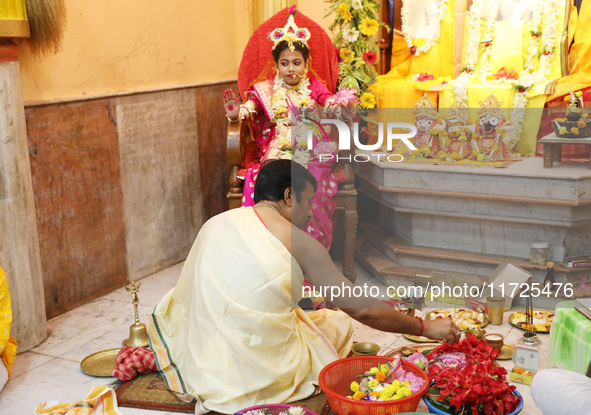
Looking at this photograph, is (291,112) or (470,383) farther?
(291,112)

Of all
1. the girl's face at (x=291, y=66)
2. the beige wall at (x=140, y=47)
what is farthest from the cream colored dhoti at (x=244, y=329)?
the girl's face at (x=291, y=66)

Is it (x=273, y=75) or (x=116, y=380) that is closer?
(x=116, y=380)

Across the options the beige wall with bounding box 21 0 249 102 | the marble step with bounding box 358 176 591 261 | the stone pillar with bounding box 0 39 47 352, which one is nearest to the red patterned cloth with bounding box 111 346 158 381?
the stone pillar with bounding box 0 39 47 352

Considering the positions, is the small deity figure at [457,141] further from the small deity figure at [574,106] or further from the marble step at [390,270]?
the marble step at [390,270]

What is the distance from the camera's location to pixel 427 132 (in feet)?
15.1

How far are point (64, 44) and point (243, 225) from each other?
6.49 ft

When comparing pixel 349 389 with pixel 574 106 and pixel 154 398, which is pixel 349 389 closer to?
pixel 154 398

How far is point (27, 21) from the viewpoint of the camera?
361 centimetres

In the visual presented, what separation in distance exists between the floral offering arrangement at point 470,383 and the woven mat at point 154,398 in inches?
20.9

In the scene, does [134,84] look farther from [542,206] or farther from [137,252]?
[542,206]

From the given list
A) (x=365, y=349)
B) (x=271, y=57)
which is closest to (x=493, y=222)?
(x=365, y=349)

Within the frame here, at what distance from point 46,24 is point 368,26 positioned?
229 centimetres

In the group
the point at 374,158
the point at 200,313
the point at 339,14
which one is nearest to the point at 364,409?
the point at 200,313

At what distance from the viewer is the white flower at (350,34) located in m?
5.02
